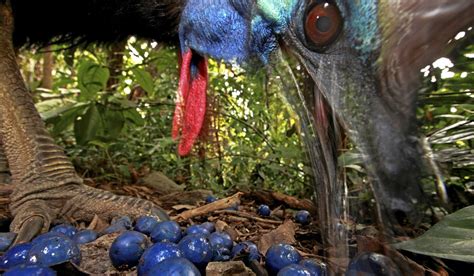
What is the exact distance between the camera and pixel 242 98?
213cm

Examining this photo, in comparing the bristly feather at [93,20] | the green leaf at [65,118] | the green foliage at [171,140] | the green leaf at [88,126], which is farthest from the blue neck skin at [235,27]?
the green leaf at [65,118]

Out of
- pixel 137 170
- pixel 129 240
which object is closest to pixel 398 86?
pixel 129 240

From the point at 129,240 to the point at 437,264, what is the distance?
473 mm

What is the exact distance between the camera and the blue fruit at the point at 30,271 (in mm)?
752

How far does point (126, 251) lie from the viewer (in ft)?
2.97

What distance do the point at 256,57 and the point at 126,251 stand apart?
0.38 m

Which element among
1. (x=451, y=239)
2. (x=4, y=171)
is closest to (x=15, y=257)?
(x=451, y=239)

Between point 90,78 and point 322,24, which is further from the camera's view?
point 90,78

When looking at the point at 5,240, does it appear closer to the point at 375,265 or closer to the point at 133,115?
the point at 375,265

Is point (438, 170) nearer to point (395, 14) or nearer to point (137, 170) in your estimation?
point (395, 14)

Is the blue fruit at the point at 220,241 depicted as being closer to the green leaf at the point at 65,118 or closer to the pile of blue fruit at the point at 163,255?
the pile of blue fruit at the point at 163,255

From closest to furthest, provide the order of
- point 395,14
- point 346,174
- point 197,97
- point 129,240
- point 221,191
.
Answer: point 395,14, point 346,174, point 129,240, point 197,97, point 221,191

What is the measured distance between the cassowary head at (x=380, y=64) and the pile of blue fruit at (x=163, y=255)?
33 cm

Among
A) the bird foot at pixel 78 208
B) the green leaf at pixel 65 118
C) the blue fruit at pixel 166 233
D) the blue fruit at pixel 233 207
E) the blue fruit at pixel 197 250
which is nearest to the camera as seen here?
the blue fruit at pixel 197 250
